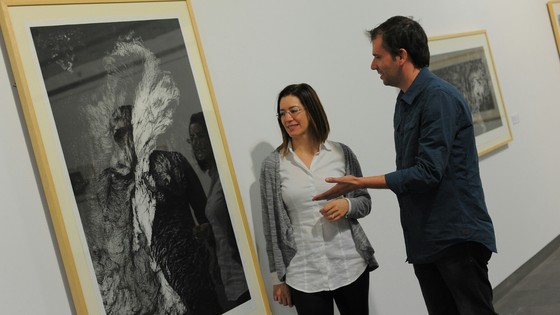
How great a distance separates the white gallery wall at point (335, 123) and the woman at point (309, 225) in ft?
0.81

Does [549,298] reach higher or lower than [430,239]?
lower

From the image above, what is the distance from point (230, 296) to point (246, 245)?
25 centimetres

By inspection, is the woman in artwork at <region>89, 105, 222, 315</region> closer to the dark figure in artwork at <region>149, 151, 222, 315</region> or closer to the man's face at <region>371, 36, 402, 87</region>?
the dark figure in artwork at <region>149, 151, 222, 315</region>

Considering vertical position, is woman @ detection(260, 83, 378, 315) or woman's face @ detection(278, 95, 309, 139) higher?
woman's face @ detection(278, 95, 309, 139)

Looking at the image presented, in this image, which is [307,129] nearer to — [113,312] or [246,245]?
[246,245]

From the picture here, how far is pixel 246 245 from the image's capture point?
3096 millimetres

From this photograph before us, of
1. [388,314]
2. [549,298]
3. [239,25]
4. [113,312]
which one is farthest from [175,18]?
[549,298]

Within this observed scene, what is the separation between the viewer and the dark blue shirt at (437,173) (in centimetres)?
264

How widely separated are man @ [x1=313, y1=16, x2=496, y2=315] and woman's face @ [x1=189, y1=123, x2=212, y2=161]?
1.81 feet

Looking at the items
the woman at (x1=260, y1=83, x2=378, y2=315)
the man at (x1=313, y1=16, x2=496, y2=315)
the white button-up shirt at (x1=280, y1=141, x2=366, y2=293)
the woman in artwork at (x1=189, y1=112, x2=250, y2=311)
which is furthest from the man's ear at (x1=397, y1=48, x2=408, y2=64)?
the woman in artwork at (x1=189, y1=112, x2=250, y2=311)

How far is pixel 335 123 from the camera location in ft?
12.8

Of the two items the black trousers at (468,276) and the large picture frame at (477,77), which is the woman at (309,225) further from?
the large picture frame at (477,77)

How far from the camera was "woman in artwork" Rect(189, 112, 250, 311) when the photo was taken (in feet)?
9.78

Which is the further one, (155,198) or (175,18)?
(175,18)
